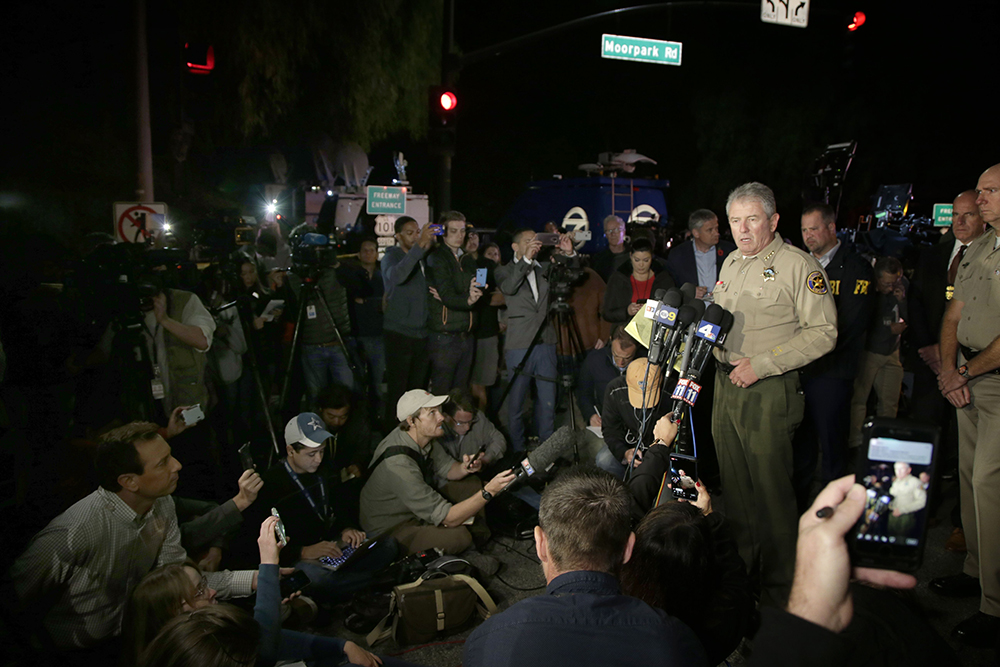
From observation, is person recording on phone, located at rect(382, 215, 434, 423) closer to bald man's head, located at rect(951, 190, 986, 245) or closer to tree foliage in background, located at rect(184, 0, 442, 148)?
bald man's head, located at rect(951, 190, 986, 245)

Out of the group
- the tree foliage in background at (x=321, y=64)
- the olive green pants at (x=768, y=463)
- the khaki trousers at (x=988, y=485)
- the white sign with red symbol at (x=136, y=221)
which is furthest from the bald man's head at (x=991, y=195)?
the tree foliage in background at (x=321, y=64)

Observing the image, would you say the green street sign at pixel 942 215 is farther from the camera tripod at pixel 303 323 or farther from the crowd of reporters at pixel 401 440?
the camera tripod at pixel 303 323

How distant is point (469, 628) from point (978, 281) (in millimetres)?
3075

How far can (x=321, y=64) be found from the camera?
11828 mm

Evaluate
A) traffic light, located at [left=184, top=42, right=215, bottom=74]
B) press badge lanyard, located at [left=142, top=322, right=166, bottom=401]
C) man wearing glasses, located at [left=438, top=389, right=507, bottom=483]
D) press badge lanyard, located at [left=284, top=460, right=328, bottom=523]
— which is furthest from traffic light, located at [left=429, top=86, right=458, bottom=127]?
press badge lanyard, located at [left=284, top=460, right=328, bottom=523]

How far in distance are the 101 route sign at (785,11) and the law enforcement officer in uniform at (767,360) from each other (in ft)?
26.6

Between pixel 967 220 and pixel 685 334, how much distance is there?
2.74m

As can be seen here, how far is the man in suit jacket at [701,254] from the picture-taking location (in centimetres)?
532

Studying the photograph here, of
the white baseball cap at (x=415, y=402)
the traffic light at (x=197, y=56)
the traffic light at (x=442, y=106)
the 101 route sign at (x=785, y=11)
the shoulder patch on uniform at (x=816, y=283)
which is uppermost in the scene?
the 101 route sign at (x=785, y=11)

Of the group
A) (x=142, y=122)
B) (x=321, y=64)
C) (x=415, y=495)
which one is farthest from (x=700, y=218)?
(x=321, y=64)

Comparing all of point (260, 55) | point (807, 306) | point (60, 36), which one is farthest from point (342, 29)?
point (807, 306)

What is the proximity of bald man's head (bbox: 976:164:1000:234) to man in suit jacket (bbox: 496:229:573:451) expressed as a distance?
10.9 feet

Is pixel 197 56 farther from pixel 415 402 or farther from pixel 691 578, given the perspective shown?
pixel 691 578

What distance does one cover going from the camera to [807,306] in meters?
3.04
